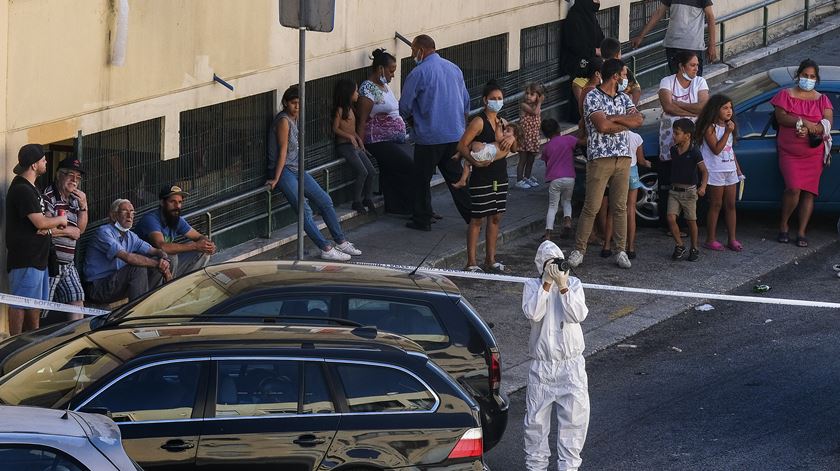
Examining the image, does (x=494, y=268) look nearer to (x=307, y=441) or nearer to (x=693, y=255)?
(x=693, y=255)

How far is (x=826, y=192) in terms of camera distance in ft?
53.2

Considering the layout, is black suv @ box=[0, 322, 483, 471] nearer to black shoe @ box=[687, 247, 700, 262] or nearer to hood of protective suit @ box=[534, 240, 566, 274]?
hood of protective suit @ box=[534, 240, 566, 274]

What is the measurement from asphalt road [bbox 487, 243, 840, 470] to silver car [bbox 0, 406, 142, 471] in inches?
172

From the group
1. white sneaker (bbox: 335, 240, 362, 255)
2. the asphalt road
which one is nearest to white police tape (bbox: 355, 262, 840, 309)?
the asphalt road

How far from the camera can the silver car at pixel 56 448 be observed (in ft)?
20.4

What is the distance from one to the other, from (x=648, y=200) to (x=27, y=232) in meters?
7.50

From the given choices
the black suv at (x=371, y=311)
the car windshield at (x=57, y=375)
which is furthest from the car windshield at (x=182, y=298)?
the car windshield at (x=57, y=375)

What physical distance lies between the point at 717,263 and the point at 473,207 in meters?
2.86

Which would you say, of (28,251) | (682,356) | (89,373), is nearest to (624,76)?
(682,356)

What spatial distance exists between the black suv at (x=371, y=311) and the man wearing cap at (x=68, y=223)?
224cm

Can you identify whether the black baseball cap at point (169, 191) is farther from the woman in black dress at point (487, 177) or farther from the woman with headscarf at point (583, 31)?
the woman with headscarf at point (583, 31)

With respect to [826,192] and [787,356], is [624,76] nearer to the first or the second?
[826,192]

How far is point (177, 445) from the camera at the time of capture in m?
8.07

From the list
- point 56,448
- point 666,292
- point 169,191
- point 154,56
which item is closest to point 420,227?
point 666,292
